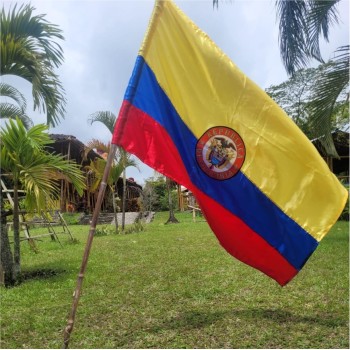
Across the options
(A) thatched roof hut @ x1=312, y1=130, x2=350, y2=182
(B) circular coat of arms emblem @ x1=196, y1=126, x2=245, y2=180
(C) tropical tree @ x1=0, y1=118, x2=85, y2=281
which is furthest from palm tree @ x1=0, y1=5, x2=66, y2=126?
(A) thatched roof hut @ x1=312, y1=130, x2=350, y2=182

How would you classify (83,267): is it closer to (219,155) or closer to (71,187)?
(219,155)

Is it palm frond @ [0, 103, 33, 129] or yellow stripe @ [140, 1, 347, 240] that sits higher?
palm frond @ [0, 103, 33, 129]

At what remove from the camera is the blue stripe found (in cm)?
326

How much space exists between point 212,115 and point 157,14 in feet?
3.07

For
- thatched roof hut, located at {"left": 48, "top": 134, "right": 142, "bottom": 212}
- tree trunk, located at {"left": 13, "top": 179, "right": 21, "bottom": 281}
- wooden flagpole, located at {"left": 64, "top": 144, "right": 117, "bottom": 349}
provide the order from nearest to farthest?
wooden flagpole, located at {"left": 64, "top": 144, "right": 117, "bottom": 349} → tree trunk, located at {"left": 13, "top": 179, "right": 21, "bottom": 281} → thatched roof hut, located at {"left": 48, "top": 134, "right": 142, "bottom": 212}

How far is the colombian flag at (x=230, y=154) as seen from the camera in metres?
3.26

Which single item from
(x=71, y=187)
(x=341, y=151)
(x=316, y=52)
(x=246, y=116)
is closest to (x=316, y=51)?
(x=316, y=52)

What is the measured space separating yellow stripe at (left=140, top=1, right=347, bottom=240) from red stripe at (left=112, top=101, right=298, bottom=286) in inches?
11.2

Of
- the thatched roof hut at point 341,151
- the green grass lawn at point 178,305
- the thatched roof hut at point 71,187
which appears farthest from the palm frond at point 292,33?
the thatched roof hut at point 71,187

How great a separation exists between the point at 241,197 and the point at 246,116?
68 centimetres

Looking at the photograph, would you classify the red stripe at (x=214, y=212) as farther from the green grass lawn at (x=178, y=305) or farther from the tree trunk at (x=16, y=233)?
the tree trunk at (x=16, y=233)

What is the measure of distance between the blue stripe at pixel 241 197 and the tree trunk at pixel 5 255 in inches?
124

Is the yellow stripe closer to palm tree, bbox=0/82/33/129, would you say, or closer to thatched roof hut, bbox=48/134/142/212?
palm tree, bbox=0/82/33/129

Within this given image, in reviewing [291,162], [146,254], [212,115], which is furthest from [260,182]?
[146,254]
